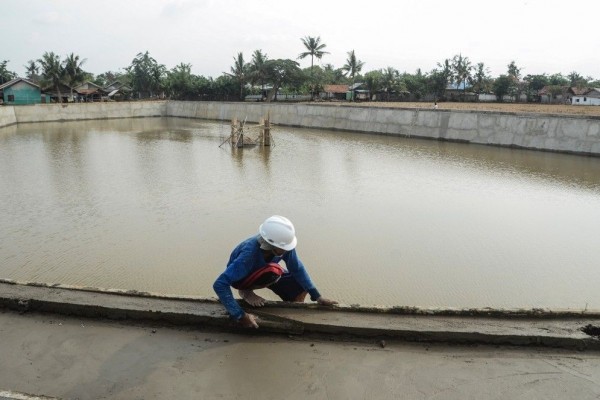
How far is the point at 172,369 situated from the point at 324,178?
1035 centimetres

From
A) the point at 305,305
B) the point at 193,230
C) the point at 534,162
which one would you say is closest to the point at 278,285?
the point at 305,305

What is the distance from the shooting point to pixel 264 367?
2924 mm

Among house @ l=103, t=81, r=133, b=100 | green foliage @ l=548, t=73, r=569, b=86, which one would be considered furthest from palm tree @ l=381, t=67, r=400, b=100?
house @ l=103, t=81, r=133, b=100

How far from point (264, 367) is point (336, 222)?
5.68 meters

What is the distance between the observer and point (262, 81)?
152ft

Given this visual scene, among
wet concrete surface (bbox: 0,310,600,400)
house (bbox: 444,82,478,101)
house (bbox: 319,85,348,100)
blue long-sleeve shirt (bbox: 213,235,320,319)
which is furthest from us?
house (bbox: 319,85,348,100)

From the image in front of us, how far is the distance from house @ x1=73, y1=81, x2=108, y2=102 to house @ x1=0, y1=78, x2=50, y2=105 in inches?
151

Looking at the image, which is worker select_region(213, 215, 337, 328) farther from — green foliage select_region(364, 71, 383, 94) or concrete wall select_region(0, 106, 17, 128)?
green foliage select_region(364, 71, 383, 94)

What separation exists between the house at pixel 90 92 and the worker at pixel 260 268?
156 ft

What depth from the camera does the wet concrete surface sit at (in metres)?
2.69

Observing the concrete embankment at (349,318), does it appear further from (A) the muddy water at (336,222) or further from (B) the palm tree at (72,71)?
(B) the palm tree at (72,71)

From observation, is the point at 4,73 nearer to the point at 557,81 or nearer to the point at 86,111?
the point at 86,111

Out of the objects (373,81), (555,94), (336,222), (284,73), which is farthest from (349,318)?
(555,94)

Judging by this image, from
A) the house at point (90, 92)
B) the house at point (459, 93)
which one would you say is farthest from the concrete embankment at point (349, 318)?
the house at point (459, 93)
